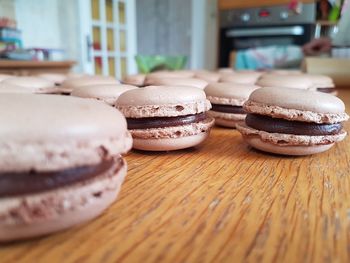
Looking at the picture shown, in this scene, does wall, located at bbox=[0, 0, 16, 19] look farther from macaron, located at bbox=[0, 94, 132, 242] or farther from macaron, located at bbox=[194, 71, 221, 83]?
macaron, located at bbox=[0, 94, 132, 242]

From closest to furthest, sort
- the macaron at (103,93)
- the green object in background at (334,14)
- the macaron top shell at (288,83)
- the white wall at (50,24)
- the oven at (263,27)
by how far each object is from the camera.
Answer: the macaron at (103,93), the macaron top shell at (288,83), the white wall at (50,24), the green object in background at (334,14), the oven at (263,27)

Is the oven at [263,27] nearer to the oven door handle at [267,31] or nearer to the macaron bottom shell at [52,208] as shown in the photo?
the oven door handle at [267,31]

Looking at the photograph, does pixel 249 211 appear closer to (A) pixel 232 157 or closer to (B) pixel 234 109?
(A) pixel 232 157

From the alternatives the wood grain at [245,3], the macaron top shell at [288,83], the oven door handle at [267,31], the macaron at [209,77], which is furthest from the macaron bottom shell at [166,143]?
the wood grain at [245,3]

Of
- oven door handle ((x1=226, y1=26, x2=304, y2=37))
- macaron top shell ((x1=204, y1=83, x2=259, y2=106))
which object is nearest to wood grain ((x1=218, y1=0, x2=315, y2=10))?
oven door handle ((x1=226, y1=26, x2=304, y2=37))

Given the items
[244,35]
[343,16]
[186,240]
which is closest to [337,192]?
[186,240]

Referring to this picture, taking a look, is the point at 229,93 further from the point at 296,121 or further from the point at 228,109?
the point at 296,121

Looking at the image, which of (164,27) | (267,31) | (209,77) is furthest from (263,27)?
(209,77)
